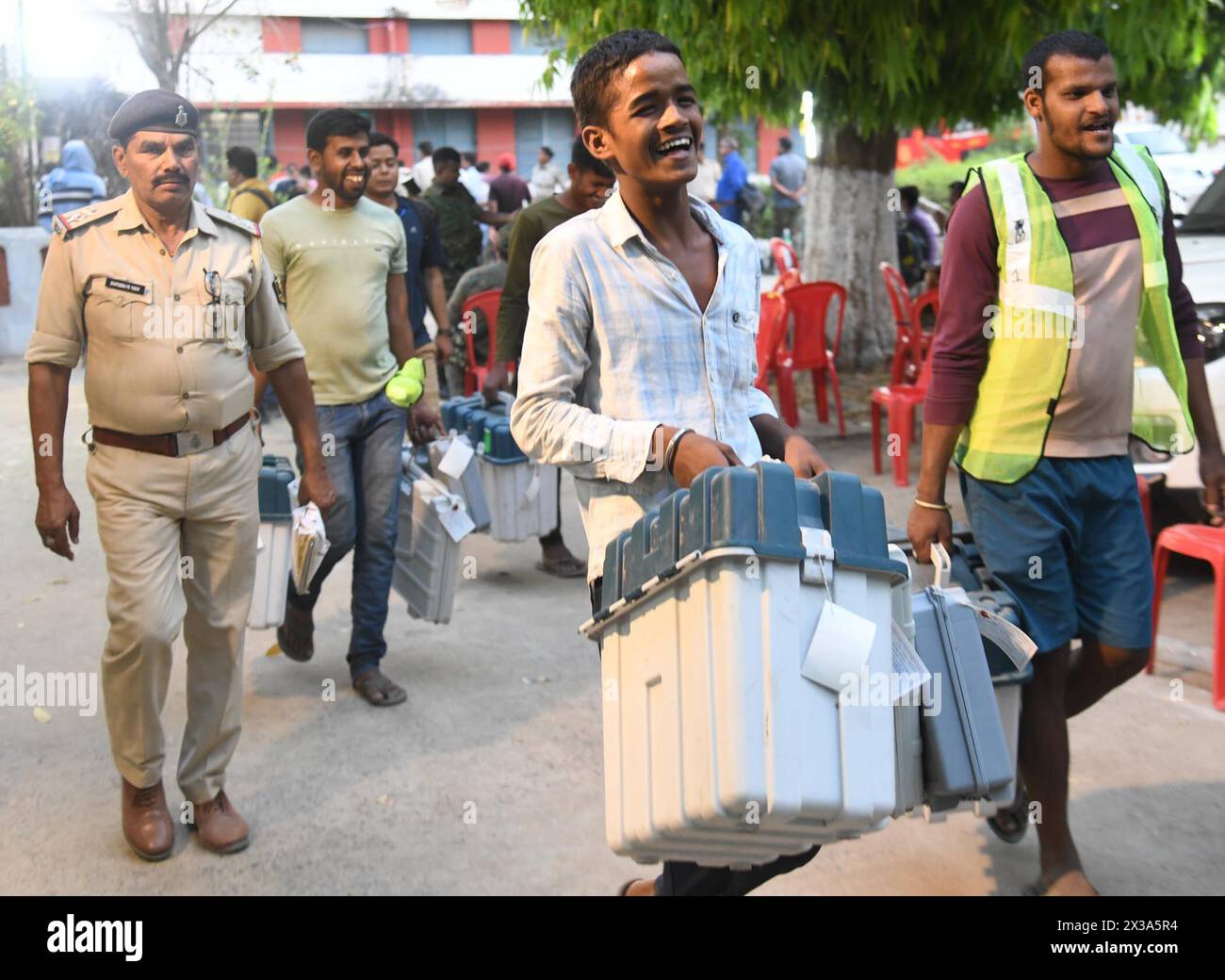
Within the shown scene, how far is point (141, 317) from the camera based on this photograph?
3.96 meters

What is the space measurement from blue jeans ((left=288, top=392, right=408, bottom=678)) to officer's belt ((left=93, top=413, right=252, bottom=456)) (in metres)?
1.21

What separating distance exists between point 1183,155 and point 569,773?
2155cm

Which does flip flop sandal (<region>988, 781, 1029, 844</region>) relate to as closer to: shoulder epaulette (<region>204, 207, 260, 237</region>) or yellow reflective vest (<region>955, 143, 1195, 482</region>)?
yellow reflective vest (<region>955, 143, 1195, 482</region>)

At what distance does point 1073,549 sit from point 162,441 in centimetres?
244

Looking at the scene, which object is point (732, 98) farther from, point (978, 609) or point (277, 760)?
point (978, 609)

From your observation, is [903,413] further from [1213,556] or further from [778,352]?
[1213,556]

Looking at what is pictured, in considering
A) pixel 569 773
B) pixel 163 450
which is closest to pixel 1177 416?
pixel 569 773

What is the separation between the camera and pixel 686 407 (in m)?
2.81

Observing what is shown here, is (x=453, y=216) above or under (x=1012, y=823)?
above

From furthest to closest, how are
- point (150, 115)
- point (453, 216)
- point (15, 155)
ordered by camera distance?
point (15, 155) → point (453, 216) → point (150, 115)

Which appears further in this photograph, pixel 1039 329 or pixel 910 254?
pixel 910 254

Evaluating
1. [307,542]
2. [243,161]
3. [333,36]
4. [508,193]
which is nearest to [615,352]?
[307,542]

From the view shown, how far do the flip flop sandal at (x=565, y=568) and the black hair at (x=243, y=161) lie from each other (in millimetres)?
4845

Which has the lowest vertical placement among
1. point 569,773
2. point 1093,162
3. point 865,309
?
point 569,773
